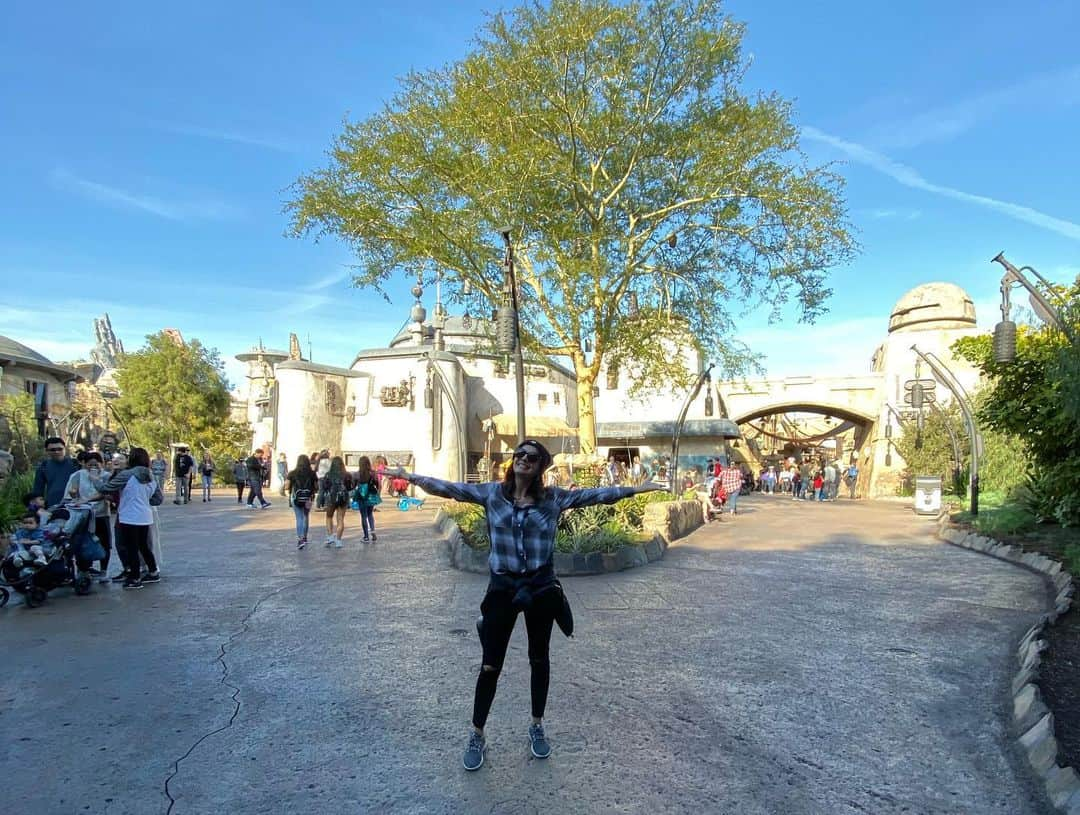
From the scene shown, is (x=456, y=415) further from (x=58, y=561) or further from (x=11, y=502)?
(x=58, y=561)

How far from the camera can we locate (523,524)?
3529 millimetres

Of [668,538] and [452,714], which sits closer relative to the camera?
[452,714]

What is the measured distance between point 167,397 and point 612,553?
35672 mm

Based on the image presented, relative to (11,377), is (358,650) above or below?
below

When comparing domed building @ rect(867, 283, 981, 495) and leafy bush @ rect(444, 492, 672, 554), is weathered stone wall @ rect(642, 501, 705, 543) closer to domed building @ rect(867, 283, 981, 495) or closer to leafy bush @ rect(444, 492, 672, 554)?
leafy bush @ rect(444, 492, 672, 554)

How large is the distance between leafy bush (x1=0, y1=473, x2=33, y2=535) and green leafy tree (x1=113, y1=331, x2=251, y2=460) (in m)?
28.2

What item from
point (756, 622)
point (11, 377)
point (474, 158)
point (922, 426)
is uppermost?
point (474, 158)

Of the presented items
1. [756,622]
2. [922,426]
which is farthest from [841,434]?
[756,622]

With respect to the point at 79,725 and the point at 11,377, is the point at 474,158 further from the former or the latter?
the point at 11,377

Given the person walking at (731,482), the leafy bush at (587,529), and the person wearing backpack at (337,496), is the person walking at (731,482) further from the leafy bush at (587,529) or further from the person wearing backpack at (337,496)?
the person wearing backpack at (337,496)

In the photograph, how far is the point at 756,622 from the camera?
659 centimetres

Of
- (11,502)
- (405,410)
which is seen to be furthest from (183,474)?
(11,502)

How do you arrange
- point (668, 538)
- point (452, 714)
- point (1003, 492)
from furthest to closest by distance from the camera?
point (1003, 492)
point (668, 538)
point (452, 714)

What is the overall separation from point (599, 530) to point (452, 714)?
6.45 metres
